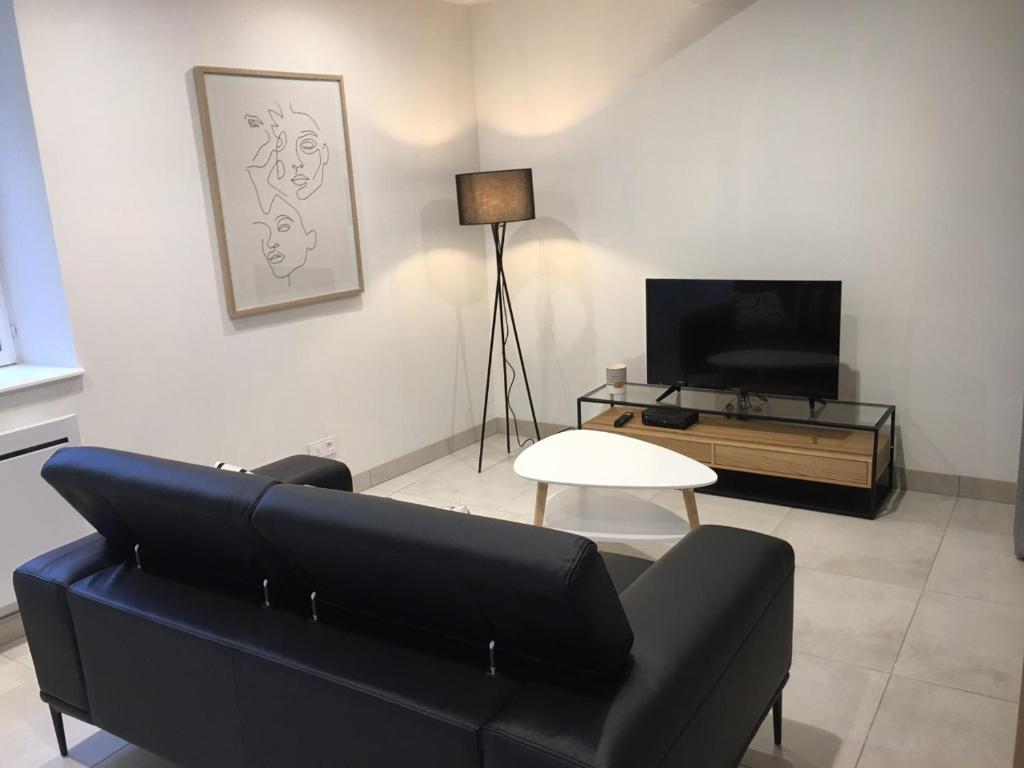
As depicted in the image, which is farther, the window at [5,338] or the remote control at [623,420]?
the remote control at [623,420]

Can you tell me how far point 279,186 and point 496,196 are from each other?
1.16m

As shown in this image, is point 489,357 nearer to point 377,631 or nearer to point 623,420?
point 623,420

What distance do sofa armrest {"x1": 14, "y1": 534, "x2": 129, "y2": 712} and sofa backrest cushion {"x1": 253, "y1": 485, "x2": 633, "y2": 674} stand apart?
29.6 inches

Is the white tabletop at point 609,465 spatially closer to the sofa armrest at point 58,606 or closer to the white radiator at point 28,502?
the sofa armrest at point 58,606

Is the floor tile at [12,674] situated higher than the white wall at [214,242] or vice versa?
the white wall at [214,242]

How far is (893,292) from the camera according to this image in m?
4.04

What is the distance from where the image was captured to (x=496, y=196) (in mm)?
4598

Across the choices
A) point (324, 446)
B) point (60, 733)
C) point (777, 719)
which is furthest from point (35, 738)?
point (777, 719)

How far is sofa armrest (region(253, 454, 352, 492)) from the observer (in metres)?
2.87

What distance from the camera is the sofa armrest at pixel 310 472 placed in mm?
2867

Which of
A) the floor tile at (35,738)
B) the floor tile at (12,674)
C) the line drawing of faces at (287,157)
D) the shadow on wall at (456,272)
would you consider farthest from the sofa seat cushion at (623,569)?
the shadow on wall at (456,272)

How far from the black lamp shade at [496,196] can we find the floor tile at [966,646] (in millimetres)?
2726

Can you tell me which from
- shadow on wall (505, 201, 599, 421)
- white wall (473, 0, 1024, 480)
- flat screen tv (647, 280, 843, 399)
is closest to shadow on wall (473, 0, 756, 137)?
white wall (473, 0, 1024, 480)

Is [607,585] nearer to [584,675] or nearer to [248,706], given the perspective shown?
[584,675]
